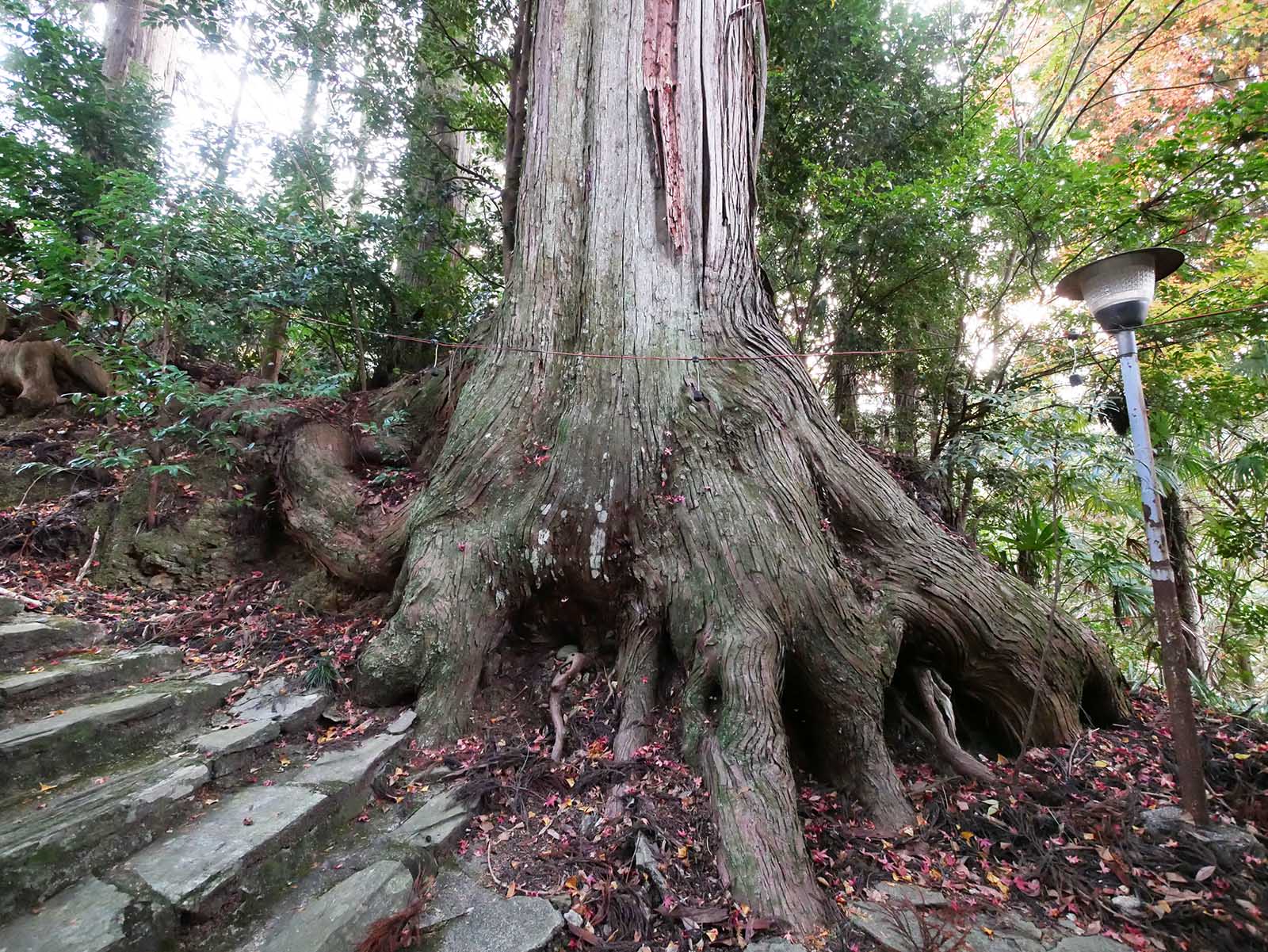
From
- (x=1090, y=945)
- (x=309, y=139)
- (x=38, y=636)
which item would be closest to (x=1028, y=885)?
(x=1090, y=945)

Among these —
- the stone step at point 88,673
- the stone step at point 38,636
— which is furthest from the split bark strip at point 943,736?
the stone step at point 38,636

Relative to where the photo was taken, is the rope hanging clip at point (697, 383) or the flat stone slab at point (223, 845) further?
the rope hanging clip at point (697, 383)

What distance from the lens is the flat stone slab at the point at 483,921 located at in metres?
1.69

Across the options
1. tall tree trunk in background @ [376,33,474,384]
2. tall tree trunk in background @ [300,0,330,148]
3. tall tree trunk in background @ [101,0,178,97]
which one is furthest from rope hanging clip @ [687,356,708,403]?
tall tree trunk in background @ [101,0,178,97]

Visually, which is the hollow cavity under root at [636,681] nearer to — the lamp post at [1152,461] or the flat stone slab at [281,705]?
the flat stone slab at [281,705]

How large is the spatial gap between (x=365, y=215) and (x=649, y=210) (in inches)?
117

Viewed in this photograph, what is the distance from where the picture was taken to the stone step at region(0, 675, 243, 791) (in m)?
1.80

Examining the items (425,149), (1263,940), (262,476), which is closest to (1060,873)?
(1263,940)

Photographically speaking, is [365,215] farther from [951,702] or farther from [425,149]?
[951,702]

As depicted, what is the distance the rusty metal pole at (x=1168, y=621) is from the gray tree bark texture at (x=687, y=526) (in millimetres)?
646

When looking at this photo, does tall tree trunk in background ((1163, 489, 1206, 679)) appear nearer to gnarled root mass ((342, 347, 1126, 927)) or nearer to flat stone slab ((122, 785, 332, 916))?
gnarled root mass ((342, 347, 1126, 927))

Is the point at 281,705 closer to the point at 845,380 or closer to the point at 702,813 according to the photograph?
the point at 702,813

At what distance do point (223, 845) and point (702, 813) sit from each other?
1.59 m

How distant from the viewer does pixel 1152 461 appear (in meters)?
2.14
